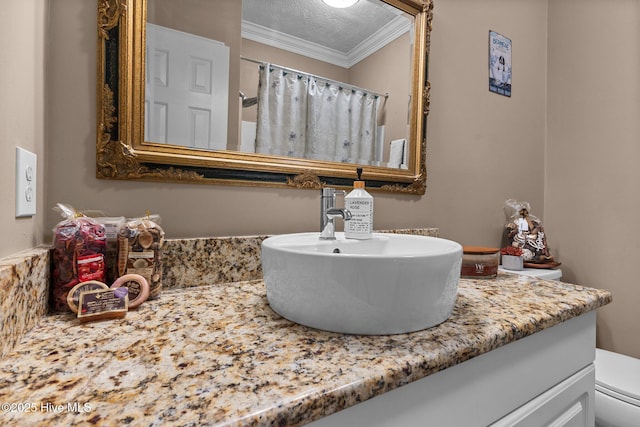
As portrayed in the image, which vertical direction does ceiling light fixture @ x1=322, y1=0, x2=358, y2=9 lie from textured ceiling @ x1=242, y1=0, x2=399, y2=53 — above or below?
above

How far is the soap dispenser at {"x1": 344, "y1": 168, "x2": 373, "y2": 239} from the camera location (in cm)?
86

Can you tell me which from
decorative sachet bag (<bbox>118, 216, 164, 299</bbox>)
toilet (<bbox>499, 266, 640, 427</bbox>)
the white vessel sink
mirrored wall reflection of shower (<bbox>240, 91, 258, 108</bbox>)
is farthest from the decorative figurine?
decorative sachet bag (<bbox>118, 216, 164, 299</bbox>)

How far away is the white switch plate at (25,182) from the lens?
0.57 m

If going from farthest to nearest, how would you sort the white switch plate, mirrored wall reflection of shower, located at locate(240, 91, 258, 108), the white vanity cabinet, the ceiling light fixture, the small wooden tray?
1. the small wooden tray
2. the ceiling light fixture
3. mirrored wall reflection of shower, located at locate(240, 91, 258, 108)
4. the white switch plate
5. the white vanity cabinet

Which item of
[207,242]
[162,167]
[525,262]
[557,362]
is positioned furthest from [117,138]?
[525,262]

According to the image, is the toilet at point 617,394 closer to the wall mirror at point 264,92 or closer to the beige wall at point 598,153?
the beige wall at point 598,153

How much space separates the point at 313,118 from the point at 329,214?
391 mm

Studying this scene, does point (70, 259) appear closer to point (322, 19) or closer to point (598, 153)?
point (322, 19)

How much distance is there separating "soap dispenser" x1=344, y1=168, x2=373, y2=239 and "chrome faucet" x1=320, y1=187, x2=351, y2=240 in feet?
0.07

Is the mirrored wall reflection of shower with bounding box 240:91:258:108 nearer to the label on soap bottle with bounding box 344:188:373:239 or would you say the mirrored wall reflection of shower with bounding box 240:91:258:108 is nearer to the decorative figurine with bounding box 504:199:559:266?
the label on soap bottle with bounding box 344:188:373:239

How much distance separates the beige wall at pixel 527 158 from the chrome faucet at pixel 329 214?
17 centimetres

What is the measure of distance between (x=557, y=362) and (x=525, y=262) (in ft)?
2.94

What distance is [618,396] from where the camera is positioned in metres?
1.07

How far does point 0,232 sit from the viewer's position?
A: 0.51m
